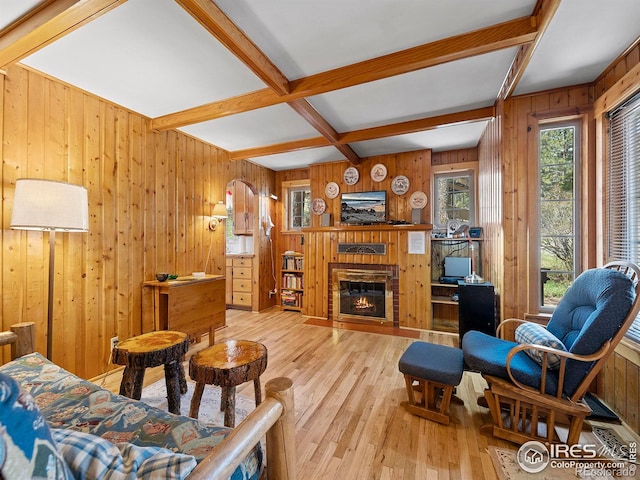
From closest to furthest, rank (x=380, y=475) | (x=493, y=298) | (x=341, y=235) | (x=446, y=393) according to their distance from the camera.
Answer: (x=380, y=475), (x=446, y=393), (x=493, y=298), (x=341, y=235)

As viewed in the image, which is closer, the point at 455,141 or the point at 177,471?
the point at 177,471

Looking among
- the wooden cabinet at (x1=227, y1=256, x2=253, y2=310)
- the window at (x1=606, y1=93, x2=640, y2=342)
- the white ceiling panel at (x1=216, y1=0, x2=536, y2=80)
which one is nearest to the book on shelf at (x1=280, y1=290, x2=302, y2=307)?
the wooden cabinet at (x1=227, y1=256, x2=253, y2=310)

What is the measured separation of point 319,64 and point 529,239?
2415 mm

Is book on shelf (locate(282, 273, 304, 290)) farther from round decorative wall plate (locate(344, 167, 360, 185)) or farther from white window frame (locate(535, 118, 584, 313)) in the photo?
white window frame (locate(535, 118, 584, 313))

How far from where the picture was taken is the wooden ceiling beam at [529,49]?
1479 millimetres

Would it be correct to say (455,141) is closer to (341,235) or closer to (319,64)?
(341,235)

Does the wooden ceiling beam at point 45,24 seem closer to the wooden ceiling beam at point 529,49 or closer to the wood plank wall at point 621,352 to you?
the wooden ceiling beam at point 529,49

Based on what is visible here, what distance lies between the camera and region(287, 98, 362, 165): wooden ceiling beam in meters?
2.57

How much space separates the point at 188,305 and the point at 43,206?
1.55 meters

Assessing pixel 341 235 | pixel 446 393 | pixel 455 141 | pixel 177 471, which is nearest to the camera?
pixel 177 471

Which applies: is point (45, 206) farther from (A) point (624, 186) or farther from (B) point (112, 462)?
(A) point (624, 186)

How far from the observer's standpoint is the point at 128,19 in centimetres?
163

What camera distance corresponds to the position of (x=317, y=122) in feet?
9.61

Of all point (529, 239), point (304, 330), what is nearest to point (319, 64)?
point (529, 239)
